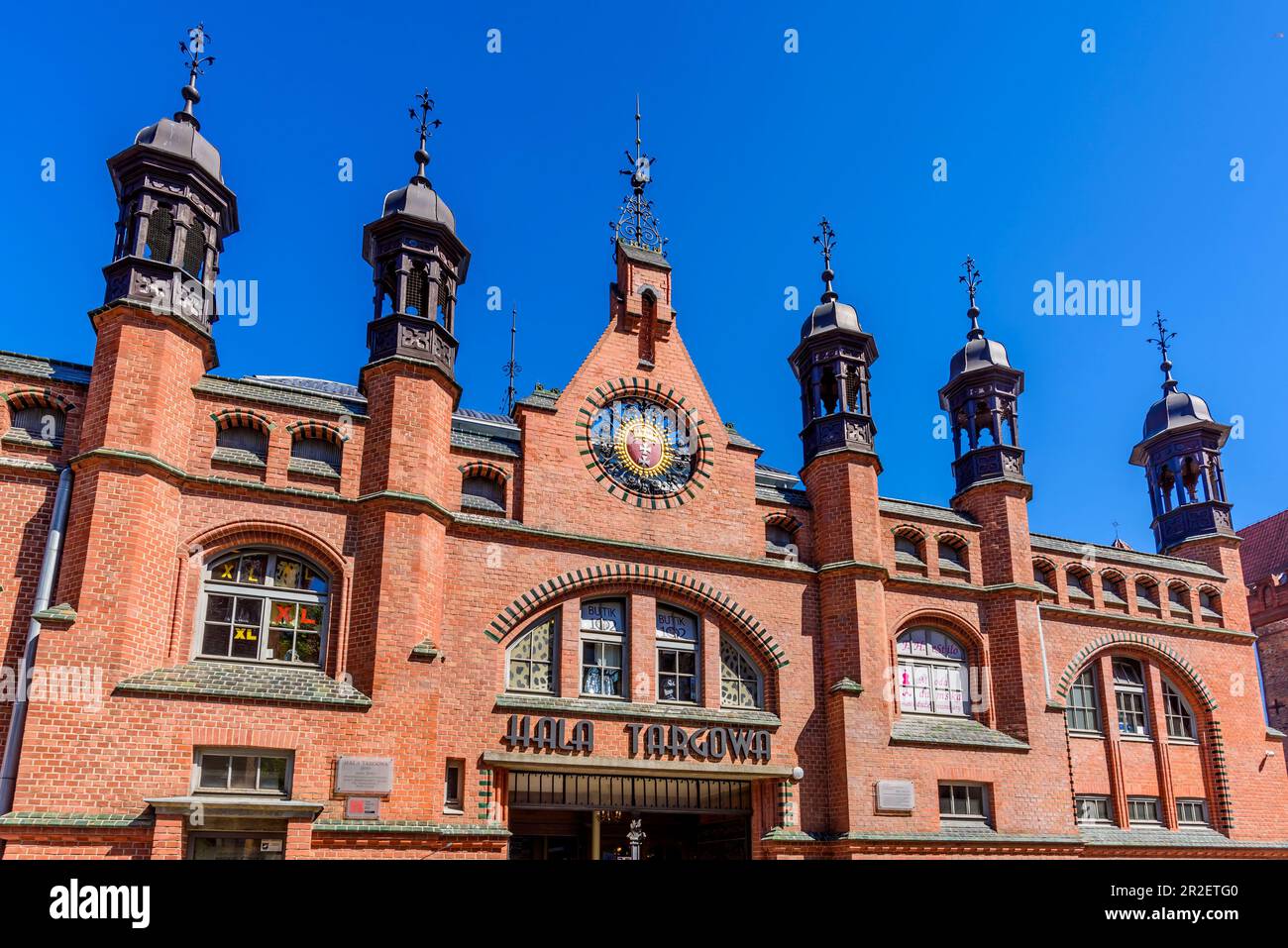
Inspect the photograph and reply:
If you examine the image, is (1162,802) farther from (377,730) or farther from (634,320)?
(377,730)

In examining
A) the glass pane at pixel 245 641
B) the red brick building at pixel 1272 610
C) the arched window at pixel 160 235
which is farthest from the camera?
the red brick building at pixel 1272 610

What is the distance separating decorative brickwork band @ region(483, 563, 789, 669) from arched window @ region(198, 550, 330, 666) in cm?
320

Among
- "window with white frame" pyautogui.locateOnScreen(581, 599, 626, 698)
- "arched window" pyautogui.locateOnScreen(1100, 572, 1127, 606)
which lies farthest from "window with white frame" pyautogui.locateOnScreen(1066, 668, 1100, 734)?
"window with white frame" pyautogui.locateOnScreen(581, 599, 626, 698)

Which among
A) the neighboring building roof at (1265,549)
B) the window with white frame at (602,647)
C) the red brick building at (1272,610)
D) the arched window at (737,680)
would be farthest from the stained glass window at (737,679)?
the neighboring building roof at (1265,549)

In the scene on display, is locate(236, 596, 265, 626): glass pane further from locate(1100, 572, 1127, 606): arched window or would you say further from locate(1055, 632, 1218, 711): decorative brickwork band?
locate(1100, 572, 1127, 606): arched window

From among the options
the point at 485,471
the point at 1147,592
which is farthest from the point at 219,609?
the point at 1147,592

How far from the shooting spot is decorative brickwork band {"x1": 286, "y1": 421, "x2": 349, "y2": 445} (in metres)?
18.7

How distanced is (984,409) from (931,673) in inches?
300

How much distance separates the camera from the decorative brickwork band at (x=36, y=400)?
17031mm

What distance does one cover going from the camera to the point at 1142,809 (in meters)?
24.8

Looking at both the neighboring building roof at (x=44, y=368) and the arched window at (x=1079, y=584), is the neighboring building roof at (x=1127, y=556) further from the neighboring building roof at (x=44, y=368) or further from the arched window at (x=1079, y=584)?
the neighboring building roof at (x=44, y=368)

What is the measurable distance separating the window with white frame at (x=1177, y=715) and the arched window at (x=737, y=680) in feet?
40.4

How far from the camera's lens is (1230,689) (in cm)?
2691
